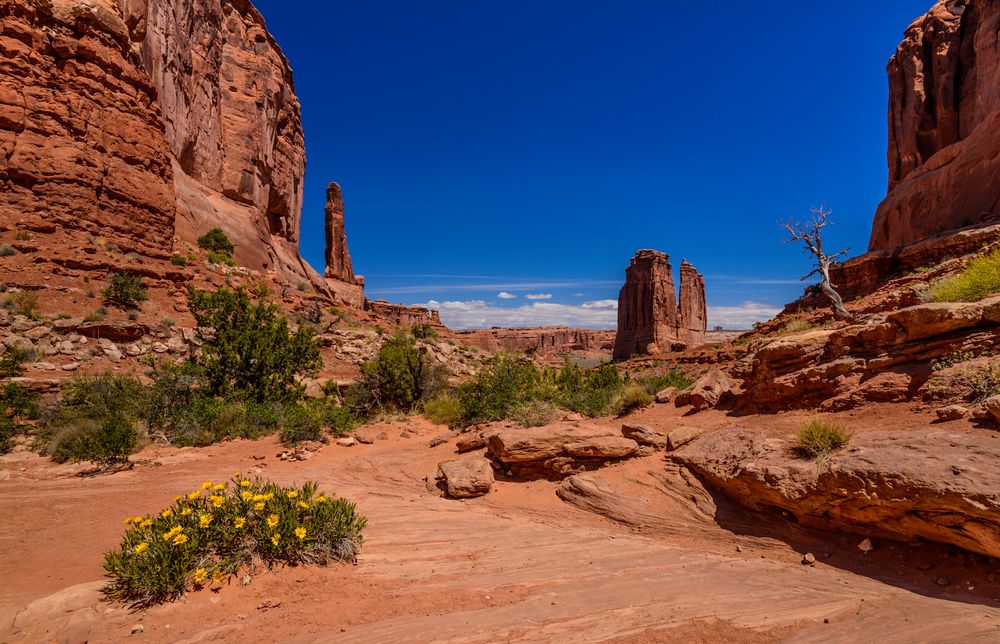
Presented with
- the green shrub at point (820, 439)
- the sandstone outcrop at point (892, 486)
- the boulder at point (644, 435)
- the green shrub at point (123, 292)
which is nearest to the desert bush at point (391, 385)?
the boulder at point (644, 435)

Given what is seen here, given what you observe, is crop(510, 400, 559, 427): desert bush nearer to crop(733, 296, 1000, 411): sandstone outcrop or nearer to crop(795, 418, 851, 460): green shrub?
crop(733, 296, 1000, 411): sandstone outcrop

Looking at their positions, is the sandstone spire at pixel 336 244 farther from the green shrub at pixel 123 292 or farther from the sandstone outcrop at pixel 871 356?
the sandstone outcrop at pixel 871 356

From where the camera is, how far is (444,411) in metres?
12.4

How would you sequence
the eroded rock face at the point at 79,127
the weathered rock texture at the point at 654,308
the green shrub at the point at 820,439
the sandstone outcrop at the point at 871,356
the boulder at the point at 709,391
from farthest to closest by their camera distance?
1. the weathered rock texture at the point at 654,308
2. the eroded rock face at the point at 79,127
3. the boulder at the point at 709,391
4. the sandstone outcrop at the point at 871,356
5. the green shrub at the point at 820,439

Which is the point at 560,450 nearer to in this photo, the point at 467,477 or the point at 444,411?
the point at 467,477

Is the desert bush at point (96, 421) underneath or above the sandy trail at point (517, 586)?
above

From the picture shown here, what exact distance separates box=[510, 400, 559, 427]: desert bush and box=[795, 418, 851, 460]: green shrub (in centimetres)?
500

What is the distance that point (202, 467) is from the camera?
313 inches

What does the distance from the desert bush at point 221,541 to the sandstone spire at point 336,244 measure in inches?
1836

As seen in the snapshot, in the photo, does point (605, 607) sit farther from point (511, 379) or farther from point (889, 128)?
point (889, 128)

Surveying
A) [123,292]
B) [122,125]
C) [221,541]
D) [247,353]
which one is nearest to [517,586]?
[221,541]

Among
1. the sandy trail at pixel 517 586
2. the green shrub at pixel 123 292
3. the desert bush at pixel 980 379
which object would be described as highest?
the green shrub at pixel 123 292

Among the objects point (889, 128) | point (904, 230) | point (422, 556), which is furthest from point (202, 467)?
point (889, 128)

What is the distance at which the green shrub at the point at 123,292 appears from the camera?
15172 millimetres
